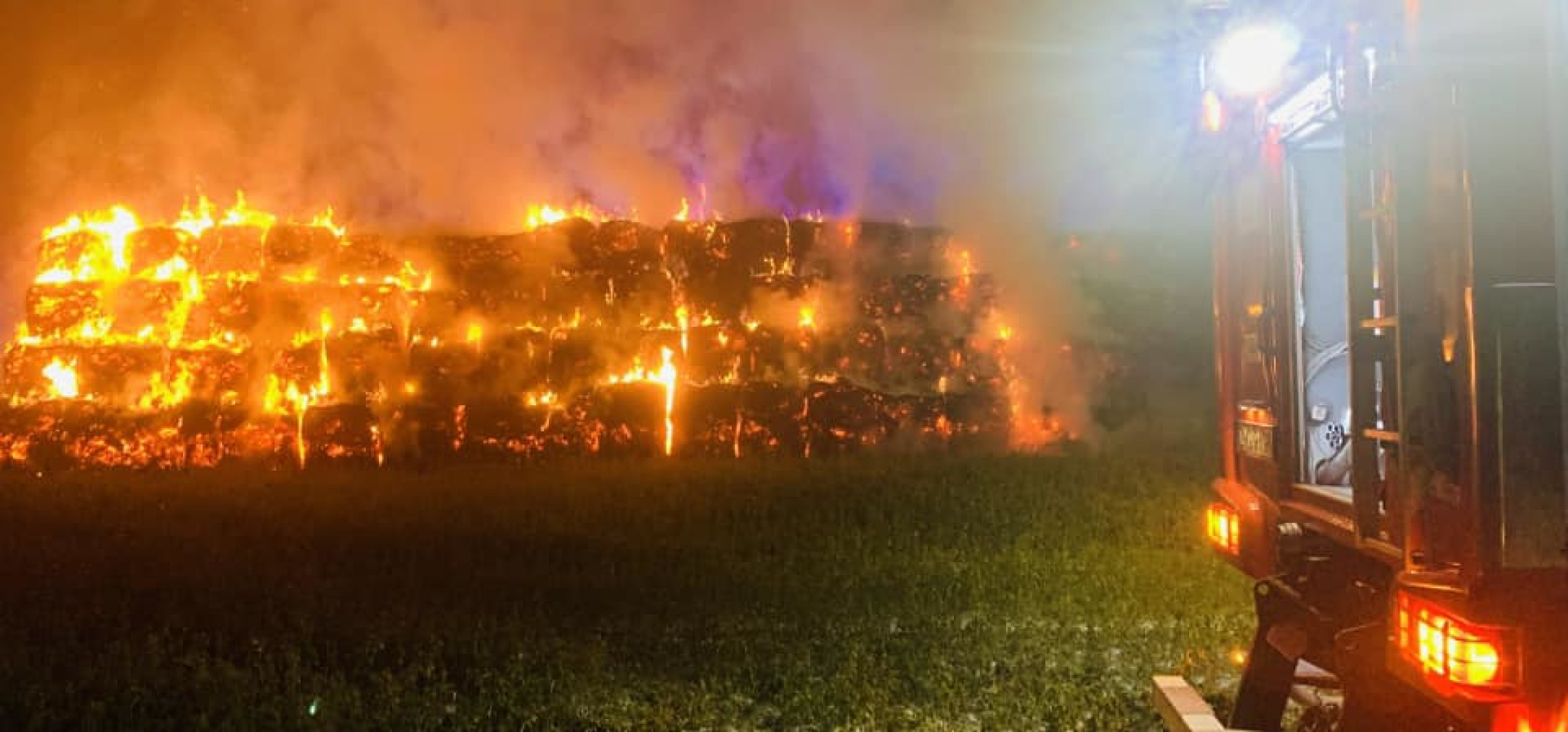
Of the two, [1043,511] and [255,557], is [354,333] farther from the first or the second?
[1043,511]

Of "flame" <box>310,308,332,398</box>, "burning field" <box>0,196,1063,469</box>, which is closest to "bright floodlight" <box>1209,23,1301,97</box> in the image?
"burning field" <box>0,196,1063,469</box>

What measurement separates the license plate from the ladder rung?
3.60 feet

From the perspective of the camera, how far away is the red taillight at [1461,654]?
259 cm

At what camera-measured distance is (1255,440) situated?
14.6 ft

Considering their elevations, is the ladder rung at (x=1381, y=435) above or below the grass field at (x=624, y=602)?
above

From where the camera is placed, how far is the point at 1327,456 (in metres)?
4.28

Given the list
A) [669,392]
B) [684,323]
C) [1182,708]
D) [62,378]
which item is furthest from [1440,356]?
[62,378]

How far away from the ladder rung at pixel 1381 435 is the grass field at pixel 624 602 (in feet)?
8.19

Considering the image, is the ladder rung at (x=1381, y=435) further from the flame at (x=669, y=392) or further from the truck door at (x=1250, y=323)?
the flame at (x=669, y=392)

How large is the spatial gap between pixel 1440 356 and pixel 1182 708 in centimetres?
199

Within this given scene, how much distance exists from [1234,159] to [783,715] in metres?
3.46

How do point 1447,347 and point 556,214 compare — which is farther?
point 556,214

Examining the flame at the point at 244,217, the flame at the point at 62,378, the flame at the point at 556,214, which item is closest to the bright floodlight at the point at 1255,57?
the flame at the point at 556,214

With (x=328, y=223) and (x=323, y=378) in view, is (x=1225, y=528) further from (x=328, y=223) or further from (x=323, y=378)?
(x=328, y=223)
